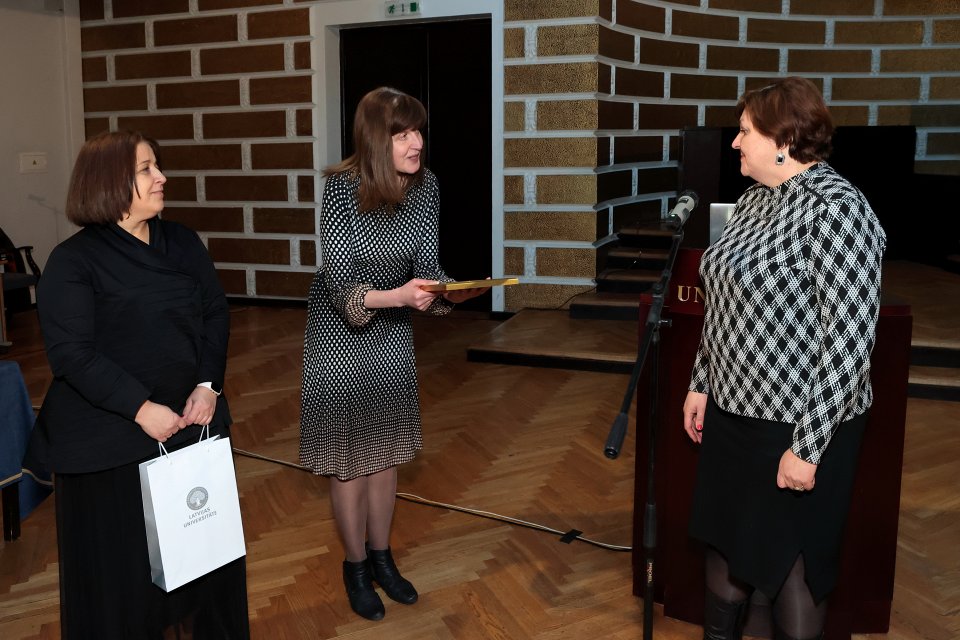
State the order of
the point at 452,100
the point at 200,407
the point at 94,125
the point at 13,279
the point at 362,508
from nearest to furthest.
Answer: the point at 200,407, the point at 362,508, the point at 13,279, the point at 452,100, the point at 94,125

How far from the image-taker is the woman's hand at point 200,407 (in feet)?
7.61

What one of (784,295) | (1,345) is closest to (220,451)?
(784,295)

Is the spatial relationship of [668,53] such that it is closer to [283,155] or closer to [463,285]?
[283,155]

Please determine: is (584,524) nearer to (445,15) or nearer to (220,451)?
(220,451)

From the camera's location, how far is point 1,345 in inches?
272

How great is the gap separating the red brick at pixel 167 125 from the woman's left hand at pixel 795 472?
796cm

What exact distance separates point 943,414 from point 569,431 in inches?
83.4

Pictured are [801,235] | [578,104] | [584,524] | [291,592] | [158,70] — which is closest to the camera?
[801,235]

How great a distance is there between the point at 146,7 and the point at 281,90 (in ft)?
5.41

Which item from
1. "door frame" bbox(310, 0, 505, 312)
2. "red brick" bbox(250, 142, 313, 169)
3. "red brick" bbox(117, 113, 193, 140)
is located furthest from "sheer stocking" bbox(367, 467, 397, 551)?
"red brick" bbox(117, 113, 193, 140)

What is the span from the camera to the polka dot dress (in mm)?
2748

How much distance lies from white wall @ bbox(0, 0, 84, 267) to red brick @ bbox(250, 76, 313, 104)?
78.3 inches

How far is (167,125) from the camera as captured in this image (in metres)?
9.05

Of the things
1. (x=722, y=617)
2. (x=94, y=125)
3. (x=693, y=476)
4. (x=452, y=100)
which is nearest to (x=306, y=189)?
(x=452, y=100)
